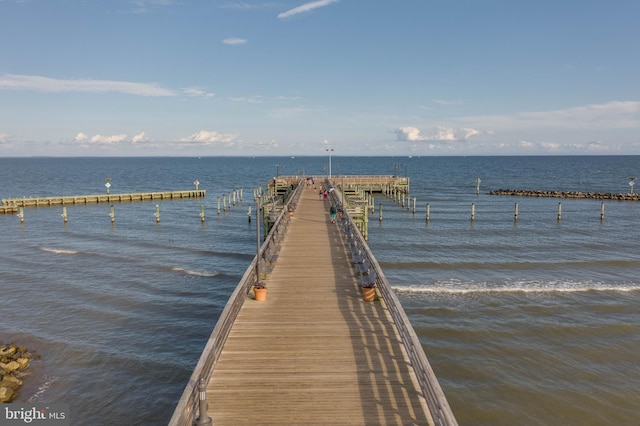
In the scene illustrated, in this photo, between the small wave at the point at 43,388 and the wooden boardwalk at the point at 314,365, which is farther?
the small wave at the point at 43,388

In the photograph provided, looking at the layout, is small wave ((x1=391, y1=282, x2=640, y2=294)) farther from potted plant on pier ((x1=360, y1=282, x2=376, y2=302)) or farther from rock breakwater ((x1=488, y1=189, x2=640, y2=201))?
rock breakwater ((x1=488, y1=189, x2=640, y2=201))

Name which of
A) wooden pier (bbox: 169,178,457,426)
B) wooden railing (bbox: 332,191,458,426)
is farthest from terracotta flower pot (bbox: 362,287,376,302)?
wooden railing (bbox: 332,191,458,426)

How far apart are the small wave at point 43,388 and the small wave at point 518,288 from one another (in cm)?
1589

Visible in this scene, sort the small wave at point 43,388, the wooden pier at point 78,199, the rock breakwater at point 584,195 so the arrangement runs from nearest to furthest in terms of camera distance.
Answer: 1. the small wave at point 43,388
2. the wooden pier at point 78,199
3. the rock breakwater at point 584,195

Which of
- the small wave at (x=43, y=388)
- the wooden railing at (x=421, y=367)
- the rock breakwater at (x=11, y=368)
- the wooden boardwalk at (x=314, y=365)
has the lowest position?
the small wave at (x=43, y=388)

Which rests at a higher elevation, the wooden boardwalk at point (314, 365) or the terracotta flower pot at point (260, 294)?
the terracotta flower pot at point (260, 294)

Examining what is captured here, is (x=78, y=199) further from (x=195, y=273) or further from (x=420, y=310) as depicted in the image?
(x=420, y=310)

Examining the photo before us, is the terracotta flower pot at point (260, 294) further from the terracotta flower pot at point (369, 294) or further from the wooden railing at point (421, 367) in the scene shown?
the wooden railing at point (421, 367)

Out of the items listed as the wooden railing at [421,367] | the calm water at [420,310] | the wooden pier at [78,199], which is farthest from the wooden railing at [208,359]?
the wooden pier at [78,199]

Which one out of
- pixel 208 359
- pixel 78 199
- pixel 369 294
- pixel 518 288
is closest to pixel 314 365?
pixel 208 359

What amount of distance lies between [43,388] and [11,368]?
5.71 ft

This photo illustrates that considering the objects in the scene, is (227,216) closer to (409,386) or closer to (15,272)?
(15,272)

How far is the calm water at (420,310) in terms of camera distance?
1452 centimetres

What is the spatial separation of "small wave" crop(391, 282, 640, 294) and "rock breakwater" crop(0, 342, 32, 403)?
16.7 m
